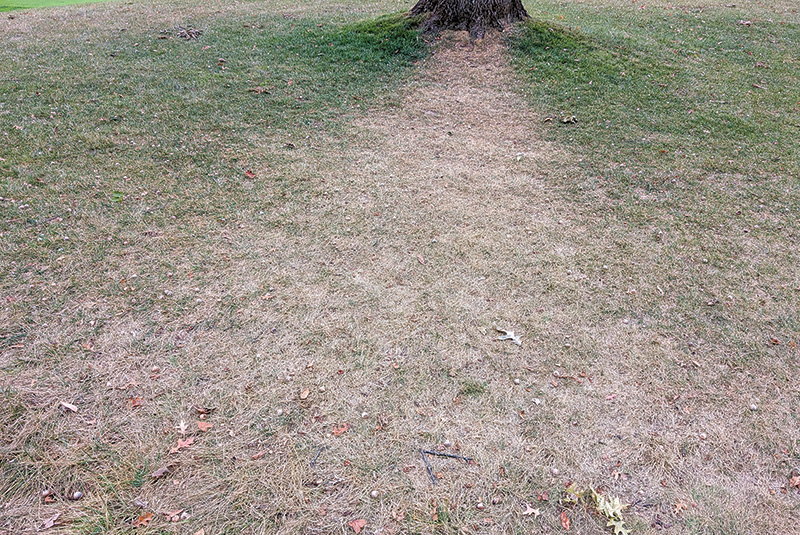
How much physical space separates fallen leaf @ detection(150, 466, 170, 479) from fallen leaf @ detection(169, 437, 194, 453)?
4.4 inches

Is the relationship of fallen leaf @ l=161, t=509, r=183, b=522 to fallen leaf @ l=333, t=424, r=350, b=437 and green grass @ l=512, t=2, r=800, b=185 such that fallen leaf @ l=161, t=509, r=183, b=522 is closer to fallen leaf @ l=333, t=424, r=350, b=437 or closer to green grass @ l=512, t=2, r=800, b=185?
fallen leaf @ l=333, t=424, r=350, b=437

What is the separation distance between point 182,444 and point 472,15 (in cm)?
772

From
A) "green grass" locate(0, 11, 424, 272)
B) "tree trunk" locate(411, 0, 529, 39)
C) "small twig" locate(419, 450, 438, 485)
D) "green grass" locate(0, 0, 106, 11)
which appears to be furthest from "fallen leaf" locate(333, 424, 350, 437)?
"green grass" locate(0, 0, 106, 11)

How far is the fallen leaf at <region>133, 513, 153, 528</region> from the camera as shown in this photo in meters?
2.50

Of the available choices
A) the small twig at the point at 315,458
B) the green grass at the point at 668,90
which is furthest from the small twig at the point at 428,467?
the green grass at the point at 668,90

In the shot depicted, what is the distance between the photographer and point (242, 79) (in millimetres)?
7336

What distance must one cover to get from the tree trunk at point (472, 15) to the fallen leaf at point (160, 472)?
7.59 metres

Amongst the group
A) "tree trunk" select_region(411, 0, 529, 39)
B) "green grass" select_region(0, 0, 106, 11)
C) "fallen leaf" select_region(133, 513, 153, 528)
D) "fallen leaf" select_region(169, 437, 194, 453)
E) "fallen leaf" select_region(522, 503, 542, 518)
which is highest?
"green grass" select_region(0, 0, 106, 11)

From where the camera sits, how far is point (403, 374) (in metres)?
3.32

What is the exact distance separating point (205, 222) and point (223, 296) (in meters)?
1.11

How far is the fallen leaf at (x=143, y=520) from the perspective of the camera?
2500 mm

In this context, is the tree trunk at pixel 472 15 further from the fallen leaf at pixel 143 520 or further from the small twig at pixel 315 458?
the fallen leaf at pixel 143 520

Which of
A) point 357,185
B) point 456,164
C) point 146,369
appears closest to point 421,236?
point 357,185

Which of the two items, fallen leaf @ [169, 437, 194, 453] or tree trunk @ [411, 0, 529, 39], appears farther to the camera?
tree trunk @ [411, 0, 529, 39]
